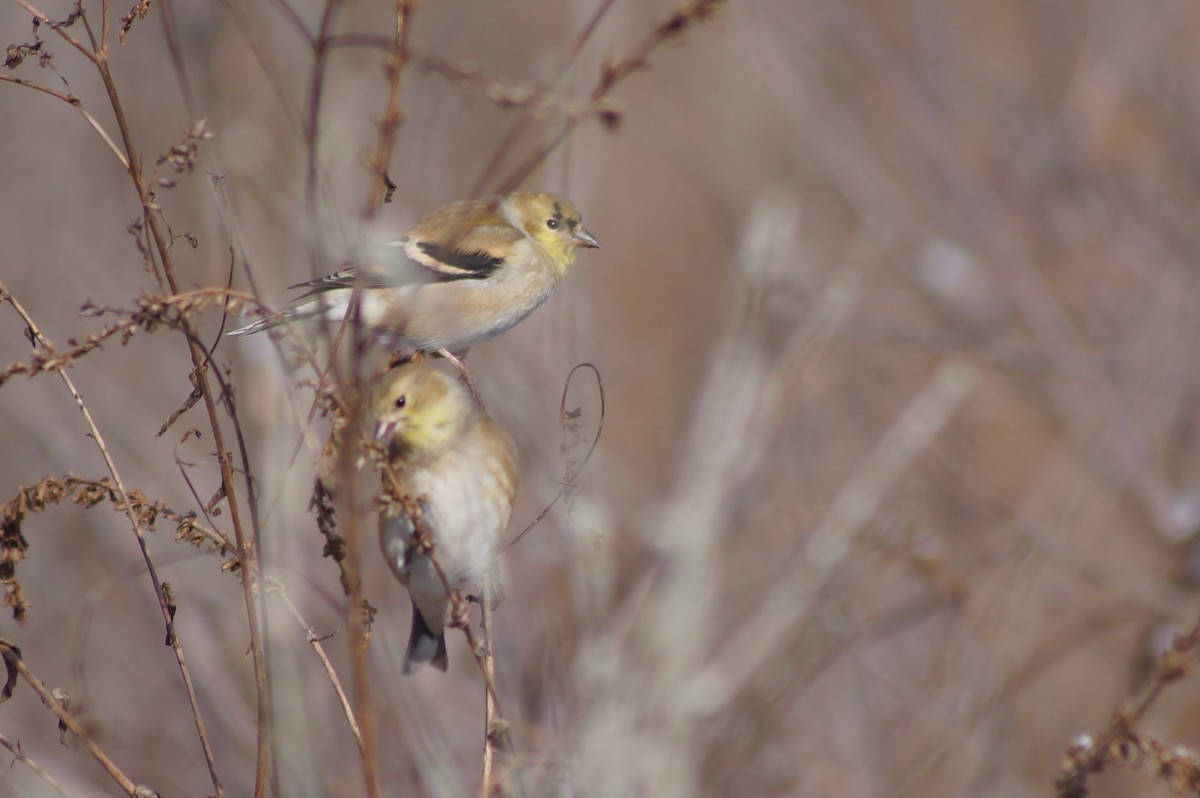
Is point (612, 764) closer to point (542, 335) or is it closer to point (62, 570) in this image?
point (542, 335)

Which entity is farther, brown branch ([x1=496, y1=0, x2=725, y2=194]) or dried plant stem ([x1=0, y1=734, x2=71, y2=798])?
dried plant stem ([x1=0, y1=734, x2=71, y2=798])

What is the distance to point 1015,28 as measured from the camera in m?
8.80

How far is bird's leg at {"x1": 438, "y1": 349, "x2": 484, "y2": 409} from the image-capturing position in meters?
2.62

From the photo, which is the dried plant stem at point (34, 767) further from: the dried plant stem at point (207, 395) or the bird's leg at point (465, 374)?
the bird's leg at point (465, 374)

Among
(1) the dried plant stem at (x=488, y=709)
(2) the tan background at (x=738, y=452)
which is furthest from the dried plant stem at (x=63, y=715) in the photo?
(1) the dried plant stem at (x=488, y=709)

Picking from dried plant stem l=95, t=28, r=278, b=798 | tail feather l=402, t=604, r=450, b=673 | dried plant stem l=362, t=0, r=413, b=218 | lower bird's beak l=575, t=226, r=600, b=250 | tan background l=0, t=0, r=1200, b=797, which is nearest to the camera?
dried plant stem l=362, t=0, r=413, b=218

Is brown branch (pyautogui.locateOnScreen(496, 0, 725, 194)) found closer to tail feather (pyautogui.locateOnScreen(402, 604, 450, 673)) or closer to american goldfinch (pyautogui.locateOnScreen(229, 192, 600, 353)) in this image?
american goldfinch (pyautogui.locateOnScreen(229, 192, 600, 353))

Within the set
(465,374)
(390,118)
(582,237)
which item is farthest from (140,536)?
(582,237)

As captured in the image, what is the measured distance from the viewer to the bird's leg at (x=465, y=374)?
8.59 feet

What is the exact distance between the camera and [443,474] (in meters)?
2.41

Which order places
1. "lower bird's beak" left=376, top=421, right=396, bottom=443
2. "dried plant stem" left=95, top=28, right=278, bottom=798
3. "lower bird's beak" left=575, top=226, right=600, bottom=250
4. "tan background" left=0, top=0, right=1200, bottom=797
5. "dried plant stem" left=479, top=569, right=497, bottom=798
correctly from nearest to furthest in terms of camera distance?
"dried plant stem" left=95, top=28, right=278, bottom=798, "dried plant stem" left=479, top=569, right=497, bottom=798, "lower bird's beak" left=376, top=421, right=396, bottom=443, "tan background" left=0, top=0, right=1200, bottom=797, "lower bird's beak" left=575, top=226, right=600, bottom=250

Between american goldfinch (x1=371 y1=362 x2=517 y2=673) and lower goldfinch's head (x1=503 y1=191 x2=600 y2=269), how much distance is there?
5.24ft

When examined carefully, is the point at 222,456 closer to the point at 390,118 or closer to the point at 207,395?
the point at 207,395

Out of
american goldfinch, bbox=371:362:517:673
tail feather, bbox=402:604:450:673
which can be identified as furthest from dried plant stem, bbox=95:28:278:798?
tail feather, bbox=402:604:450:673
